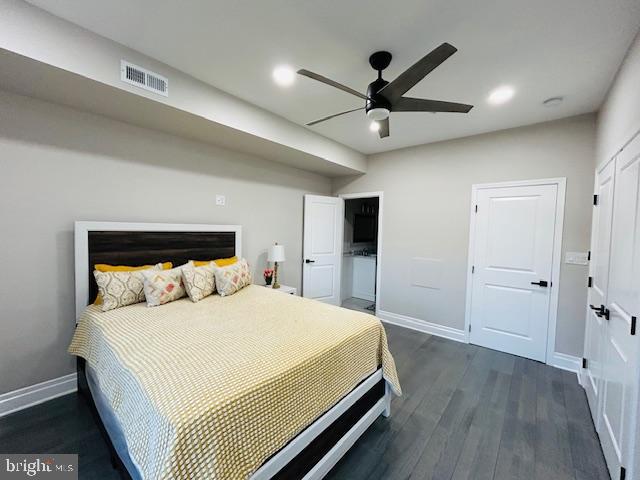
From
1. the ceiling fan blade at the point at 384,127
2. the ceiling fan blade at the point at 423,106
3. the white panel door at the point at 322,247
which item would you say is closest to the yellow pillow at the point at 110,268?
the white panel door at the point at 322,247

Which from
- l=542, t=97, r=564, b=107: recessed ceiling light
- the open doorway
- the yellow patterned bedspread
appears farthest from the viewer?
the open doorway

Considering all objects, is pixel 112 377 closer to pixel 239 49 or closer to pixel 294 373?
pixel 294 373

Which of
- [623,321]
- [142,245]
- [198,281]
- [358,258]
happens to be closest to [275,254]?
[198,281]

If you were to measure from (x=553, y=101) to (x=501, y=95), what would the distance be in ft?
1.71

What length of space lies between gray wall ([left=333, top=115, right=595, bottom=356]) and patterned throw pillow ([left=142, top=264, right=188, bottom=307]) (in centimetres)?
300

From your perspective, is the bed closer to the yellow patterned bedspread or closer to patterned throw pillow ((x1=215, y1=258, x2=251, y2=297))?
the yellow patterned bedspread

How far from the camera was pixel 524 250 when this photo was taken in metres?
3.14

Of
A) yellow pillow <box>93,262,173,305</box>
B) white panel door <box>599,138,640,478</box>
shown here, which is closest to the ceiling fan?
white panel door <box>599,138,640,478</box>

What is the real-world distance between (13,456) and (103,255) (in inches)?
55.2

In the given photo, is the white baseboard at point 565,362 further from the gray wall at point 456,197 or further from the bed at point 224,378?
the bed at point 224,378

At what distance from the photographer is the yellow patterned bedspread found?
1042mm

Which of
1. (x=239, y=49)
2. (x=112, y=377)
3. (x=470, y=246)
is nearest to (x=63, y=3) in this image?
(x=239, y=49)

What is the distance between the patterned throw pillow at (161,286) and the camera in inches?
90.6

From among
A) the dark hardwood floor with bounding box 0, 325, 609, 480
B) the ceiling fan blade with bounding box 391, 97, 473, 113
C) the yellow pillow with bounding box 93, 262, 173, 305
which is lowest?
the dark hardwood floor with bounding box 0, 325, 609, 480
